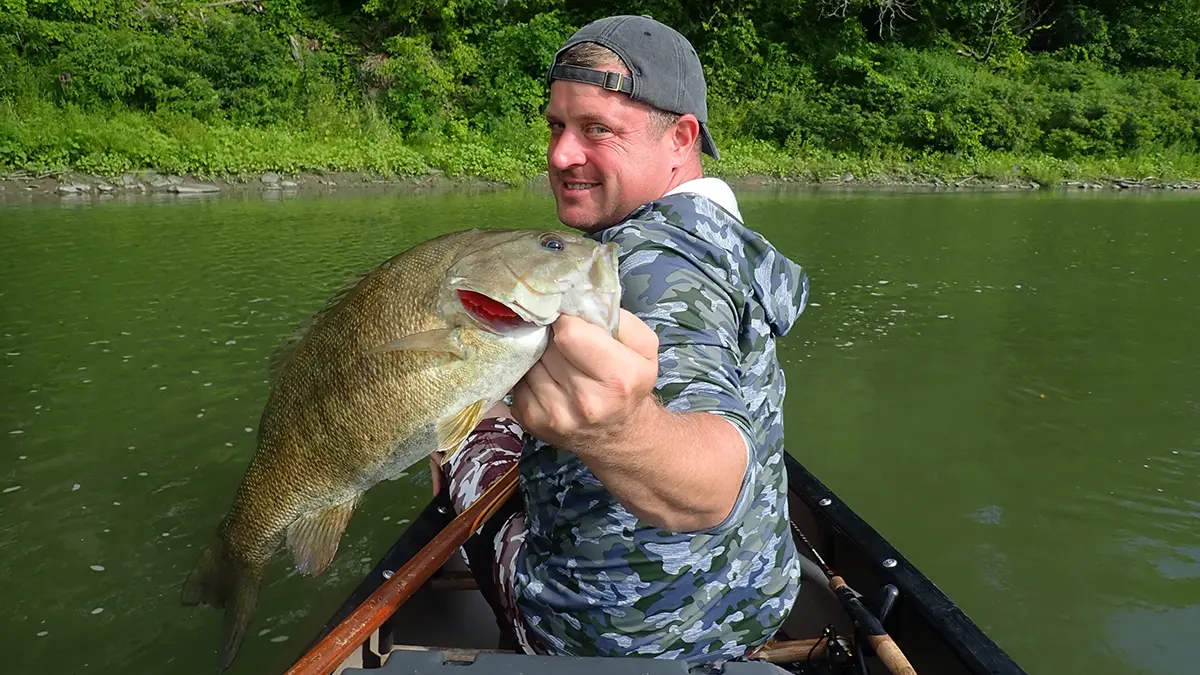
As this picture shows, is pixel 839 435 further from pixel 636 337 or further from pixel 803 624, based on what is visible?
pixel 636 337

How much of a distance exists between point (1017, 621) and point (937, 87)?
2673cm

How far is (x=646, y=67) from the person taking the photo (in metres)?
2.08

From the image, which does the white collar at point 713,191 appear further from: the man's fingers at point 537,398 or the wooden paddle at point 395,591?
the wooden paddle at point 395,591

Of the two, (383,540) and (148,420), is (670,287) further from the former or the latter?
(148,420)

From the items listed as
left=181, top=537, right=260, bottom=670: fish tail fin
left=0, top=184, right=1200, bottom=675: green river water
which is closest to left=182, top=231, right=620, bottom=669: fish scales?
left=181, top=537, right=260, bottom=670: fish tail fin

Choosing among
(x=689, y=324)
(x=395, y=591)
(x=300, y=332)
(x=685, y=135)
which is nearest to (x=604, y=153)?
(x=685, y=135)

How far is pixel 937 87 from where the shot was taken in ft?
89.9

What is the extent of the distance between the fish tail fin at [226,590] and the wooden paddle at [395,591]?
22 centimetres

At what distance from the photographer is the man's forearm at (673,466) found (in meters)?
1.40

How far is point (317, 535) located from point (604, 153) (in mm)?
1173

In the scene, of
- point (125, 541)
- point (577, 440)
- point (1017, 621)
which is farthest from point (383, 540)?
point (577, 440)

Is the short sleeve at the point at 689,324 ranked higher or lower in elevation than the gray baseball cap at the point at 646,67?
lower

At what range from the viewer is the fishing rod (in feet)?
7.38

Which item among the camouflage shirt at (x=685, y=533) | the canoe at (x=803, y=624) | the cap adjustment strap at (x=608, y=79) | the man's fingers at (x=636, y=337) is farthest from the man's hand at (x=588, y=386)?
the cap adjustment strap at (x=608, y=79)
